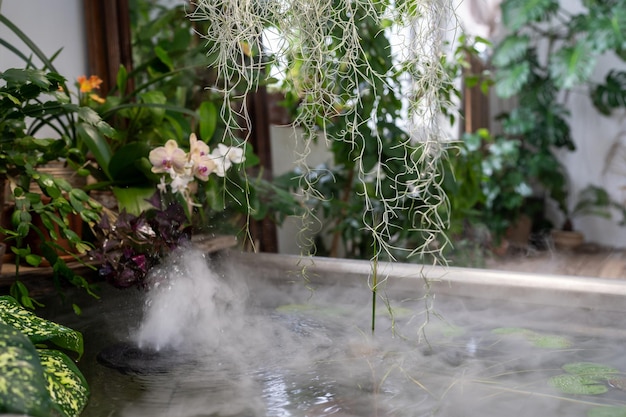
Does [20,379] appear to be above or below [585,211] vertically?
above

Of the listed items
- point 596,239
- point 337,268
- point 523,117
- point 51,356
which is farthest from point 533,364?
point 596,239

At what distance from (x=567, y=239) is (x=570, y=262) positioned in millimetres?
628

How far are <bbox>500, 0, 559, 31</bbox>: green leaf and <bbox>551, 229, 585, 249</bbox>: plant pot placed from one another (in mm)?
1532

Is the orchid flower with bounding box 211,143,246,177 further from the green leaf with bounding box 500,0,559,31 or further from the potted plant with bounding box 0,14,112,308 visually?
the green leaf with bounding box 500,0,559,31

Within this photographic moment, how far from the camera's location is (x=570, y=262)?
3.99 m

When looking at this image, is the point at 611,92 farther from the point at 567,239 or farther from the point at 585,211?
the point at 567,239

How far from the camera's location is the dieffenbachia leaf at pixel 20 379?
0.58 m

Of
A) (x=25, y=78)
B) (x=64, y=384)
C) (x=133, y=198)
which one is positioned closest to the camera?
(x=64, y=384)

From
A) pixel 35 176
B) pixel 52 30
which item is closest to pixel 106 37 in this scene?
pixel 52 30

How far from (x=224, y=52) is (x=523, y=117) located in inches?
144

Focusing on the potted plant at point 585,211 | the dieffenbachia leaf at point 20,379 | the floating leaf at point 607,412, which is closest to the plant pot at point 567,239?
the potted plant at point 585,211

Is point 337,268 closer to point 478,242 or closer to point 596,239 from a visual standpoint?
point 478,242

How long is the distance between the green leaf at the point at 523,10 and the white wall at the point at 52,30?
10.0 ft

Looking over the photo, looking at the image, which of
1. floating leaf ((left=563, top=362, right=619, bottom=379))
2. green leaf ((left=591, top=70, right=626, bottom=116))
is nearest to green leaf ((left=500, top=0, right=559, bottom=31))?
green leaf ((left=591, top=70, right=626, bottom=116))
